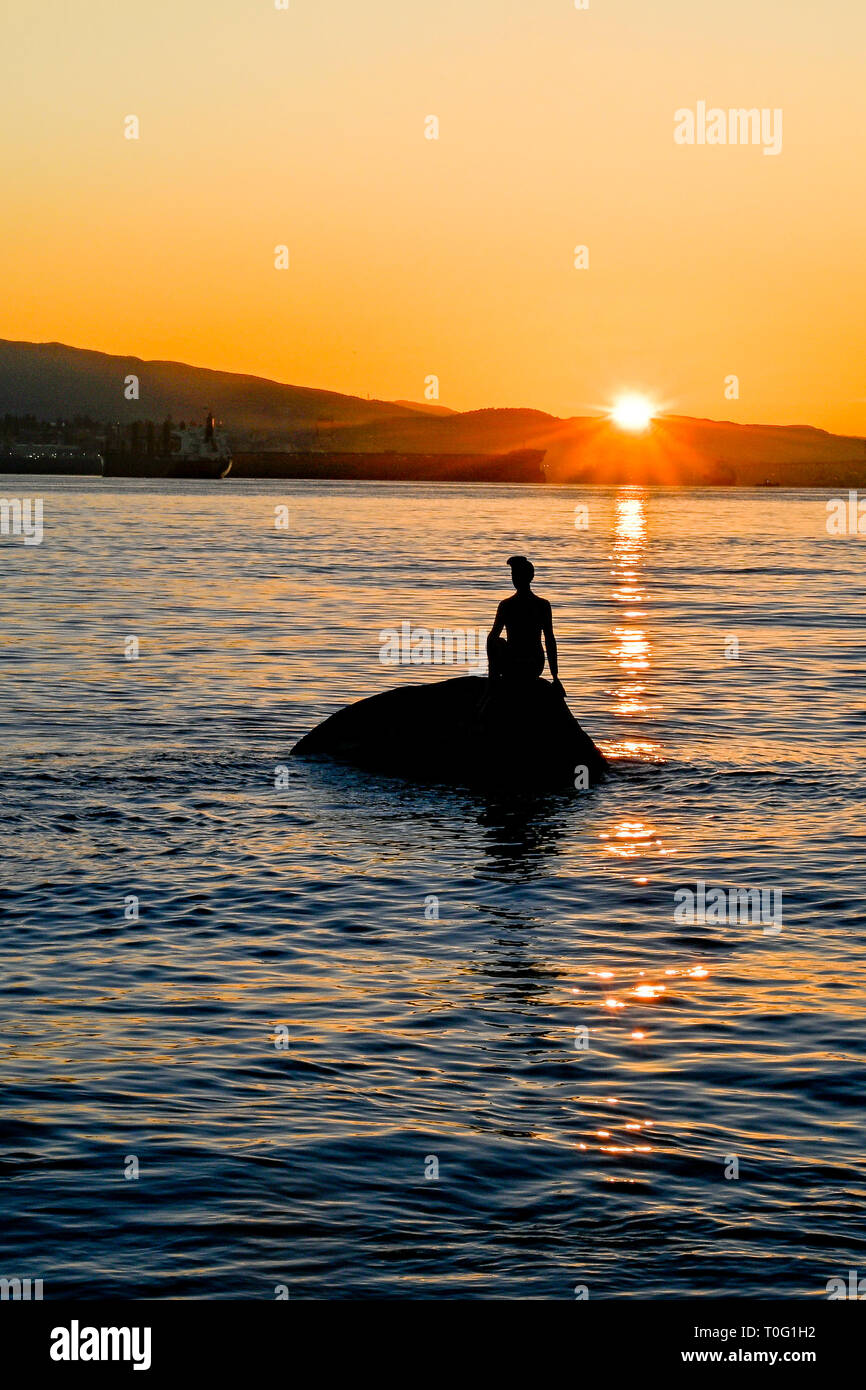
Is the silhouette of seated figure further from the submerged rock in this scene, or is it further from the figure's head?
the submerged rock

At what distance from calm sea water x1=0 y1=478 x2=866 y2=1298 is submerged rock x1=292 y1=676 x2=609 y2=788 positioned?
46cm

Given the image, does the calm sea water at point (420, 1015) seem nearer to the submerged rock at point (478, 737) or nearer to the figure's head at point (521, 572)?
the submerged rock at point (478, 737)

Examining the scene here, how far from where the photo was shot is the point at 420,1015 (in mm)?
9844

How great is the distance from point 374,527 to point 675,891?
10327 cm

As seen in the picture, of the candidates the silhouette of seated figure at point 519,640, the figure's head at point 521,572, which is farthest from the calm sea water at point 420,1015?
the figure's head at point 521,572

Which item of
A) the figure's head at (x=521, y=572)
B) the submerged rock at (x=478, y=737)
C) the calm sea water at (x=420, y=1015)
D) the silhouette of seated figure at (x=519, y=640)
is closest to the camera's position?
the calm sea water at (x=420, y=1015)

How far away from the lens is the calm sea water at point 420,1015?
680cm

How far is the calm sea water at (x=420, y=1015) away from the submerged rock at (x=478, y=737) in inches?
18.2

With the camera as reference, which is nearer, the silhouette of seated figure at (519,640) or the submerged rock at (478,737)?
the silhouette of seated figure at (519,640)

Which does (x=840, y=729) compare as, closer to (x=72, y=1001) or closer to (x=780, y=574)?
(x=72, y=1001)

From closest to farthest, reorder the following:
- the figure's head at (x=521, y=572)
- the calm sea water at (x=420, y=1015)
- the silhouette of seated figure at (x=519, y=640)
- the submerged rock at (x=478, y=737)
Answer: the calm sea water at (x=420, y=1015) < the figure's head at (x=521, y=572) < the silhouette of seated figure at (x=519, y=640) < the submerged rock at (x=478, y=737)

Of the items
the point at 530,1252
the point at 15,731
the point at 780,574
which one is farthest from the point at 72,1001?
the point at 780,574

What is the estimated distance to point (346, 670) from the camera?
29.9 metres

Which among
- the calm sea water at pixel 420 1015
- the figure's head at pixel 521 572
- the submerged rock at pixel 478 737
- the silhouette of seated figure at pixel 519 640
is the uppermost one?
the figure's head at pixel 521 572
